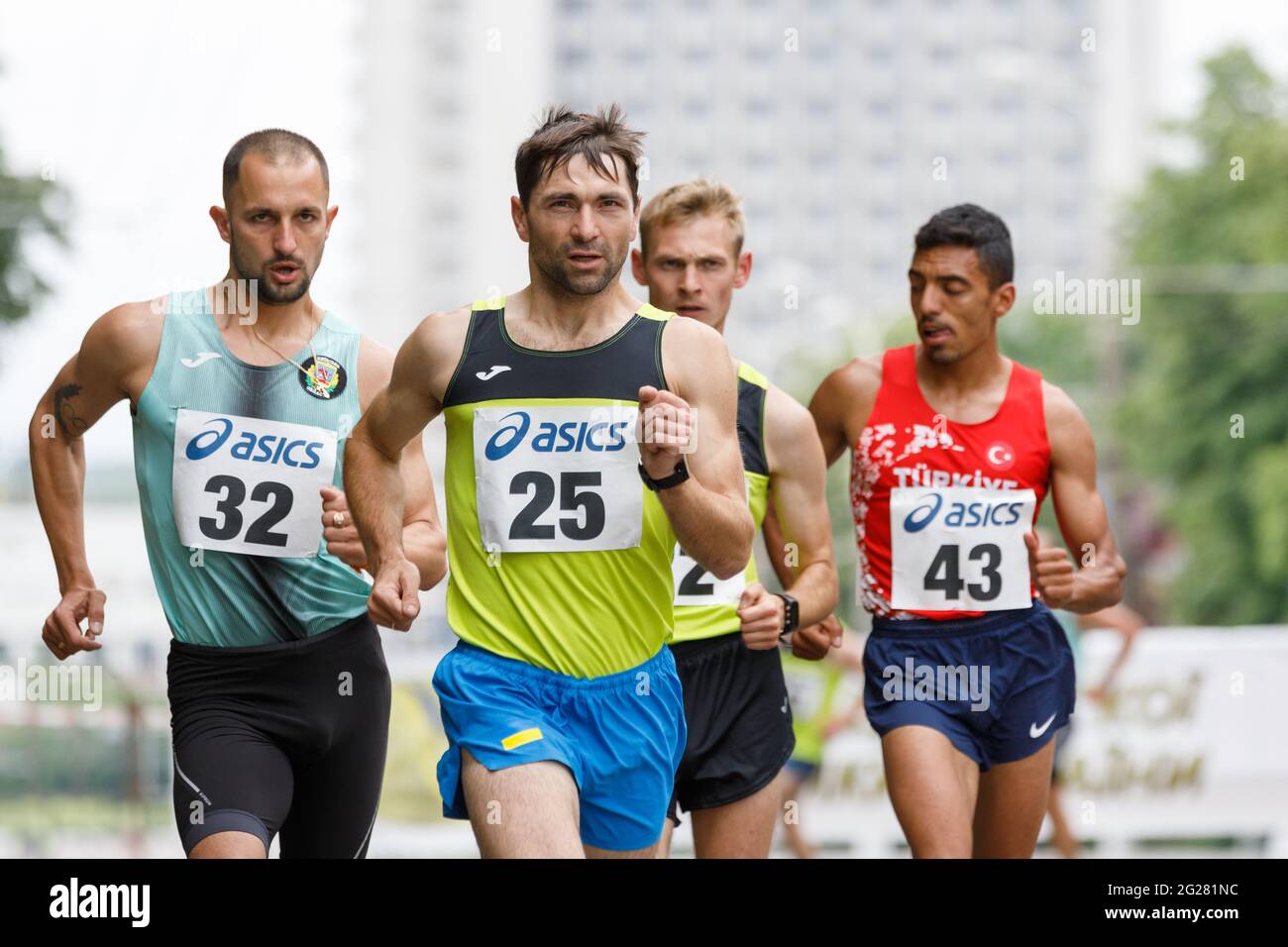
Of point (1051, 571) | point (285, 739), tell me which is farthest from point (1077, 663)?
point (285, 739)

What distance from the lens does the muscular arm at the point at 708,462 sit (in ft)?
14.1

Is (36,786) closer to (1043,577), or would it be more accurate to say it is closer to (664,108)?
(1043,577)

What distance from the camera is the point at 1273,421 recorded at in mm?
27594

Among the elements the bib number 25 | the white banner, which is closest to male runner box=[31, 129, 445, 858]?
the bib number 25

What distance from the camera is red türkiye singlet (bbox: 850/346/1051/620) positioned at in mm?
5840

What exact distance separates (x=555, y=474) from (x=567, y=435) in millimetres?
109

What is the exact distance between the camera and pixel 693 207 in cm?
597

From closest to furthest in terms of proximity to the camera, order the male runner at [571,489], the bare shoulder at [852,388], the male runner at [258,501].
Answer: the male runner at [571,489], the male runner at [258,501], the bare shoulder at [852,388]

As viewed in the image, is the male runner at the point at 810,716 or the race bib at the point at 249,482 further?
the male runner at the point at 810,716

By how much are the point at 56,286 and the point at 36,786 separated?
5.60 metres

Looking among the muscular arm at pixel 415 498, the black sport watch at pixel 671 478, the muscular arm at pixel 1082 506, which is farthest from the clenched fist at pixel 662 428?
the muscular arm at pixel 1082 506

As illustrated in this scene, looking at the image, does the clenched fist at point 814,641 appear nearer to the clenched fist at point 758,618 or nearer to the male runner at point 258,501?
the clenched fist at point 758,618
